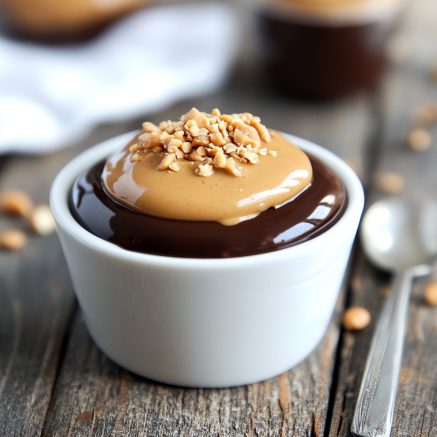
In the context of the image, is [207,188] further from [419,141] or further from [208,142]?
[419,141]

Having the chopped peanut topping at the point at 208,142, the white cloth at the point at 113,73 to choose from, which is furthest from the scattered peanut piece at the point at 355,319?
the white cloth at the point at 113,73

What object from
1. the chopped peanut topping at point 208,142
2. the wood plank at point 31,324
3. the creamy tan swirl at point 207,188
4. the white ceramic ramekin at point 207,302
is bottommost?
the wood plank at point 31,324

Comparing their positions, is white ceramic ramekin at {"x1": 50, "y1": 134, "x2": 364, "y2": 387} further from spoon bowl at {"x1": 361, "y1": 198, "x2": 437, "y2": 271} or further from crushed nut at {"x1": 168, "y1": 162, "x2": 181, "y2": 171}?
spoon bowl at {"x1": 361, "y1": 198, "x2": 437, "y2": 271}

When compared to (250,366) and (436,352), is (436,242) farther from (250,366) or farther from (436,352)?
(250,366)

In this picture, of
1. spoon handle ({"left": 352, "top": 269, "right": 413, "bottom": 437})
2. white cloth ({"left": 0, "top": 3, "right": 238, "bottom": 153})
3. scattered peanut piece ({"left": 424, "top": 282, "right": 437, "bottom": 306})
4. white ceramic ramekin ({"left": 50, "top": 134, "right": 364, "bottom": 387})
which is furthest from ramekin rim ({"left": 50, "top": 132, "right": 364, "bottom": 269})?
white cloth ({"left": 0, "top": 3, "right": 238, "bottom": 153})

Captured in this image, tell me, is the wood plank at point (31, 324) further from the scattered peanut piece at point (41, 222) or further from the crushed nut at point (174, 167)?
the crushed nut at point (174, 167)
